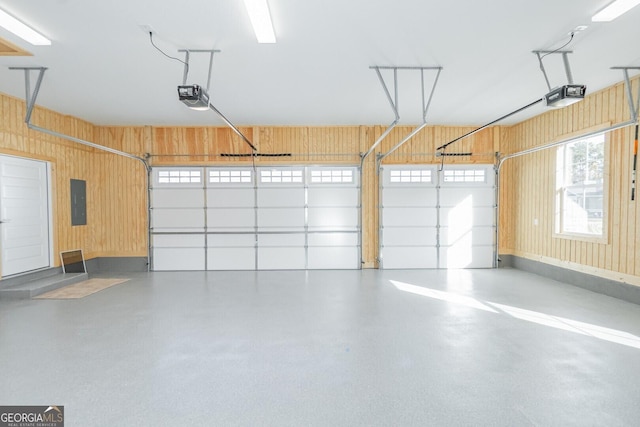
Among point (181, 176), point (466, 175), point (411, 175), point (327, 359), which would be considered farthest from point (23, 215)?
point (466, 175)

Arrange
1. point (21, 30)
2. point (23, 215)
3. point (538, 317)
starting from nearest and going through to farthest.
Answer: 1. point (21, 30)
2. point (538, 317)
3. point (23, 215)

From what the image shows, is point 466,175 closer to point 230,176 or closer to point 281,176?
point 281,176

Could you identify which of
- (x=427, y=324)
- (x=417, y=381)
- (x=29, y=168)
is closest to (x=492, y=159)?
(x=427, y=324)

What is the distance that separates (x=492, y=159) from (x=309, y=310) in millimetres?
6411

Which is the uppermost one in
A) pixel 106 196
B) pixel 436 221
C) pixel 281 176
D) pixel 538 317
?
pixel 281 176

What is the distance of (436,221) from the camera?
8.37 m

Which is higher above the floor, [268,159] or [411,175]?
[268,159]

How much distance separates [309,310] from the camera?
491cm

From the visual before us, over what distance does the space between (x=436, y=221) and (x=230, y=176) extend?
534 cm

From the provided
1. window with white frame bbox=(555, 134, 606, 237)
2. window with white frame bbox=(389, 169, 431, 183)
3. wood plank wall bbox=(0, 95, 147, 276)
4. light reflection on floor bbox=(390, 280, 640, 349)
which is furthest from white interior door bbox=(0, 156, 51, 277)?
window with white frame bbox=(555, 134, 606, 237)

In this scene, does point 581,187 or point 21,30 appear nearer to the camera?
point 21,30

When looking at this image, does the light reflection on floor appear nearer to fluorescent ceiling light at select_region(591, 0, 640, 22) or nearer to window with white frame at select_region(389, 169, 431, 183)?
window with white frame at select_region(389, 169, 431, 183)

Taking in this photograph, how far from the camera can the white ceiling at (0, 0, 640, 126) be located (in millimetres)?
3402

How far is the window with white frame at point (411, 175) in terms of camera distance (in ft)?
27.7
